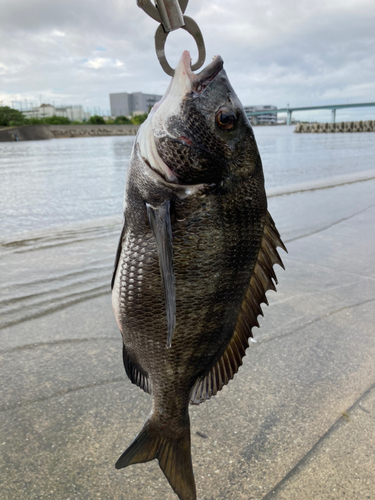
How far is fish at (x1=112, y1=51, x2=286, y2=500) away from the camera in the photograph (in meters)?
1.54

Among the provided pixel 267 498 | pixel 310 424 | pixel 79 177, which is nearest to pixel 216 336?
pixel 267 498

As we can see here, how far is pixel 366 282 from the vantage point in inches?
196

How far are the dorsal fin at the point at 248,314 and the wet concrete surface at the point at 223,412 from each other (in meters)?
0.74

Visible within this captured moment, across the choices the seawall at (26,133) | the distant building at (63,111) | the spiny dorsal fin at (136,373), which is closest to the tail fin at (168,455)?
the spiny dorsal fin at (136,373)

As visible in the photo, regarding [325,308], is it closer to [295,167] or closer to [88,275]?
[88,275]

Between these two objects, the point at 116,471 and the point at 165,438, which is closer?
the point at 165,438

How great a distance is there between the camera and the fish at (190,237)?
1.54m

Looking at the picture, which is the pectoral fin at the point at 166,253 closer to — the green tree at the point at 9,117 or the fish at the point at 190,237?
the fish at the point at 190,237

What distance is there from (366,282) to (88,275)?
Answer: 138 inches

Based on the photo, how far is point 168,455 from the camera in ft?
5.84

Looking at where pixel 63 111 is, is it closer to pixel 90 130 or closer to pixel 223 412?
pixel 90 130

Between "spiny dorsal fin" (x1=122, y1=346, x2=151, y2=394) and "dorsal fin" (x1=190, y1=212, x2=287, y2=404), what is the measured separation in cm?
22

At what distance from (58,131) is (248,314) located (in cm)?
9644

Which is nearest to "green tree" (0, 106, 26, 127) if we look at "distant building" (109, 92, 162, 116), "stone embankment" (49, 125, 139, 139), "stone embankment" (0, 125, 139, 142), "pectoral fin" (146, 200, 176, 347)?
"stone embankment" (0, 125, 139, 142)
